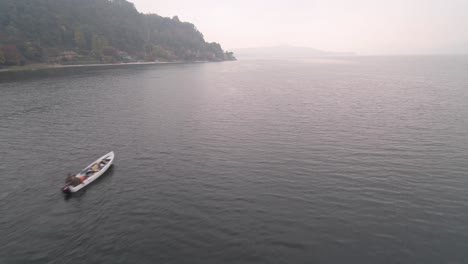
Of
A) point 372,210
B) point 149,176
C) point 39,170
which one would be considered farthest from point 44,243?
point 372,210

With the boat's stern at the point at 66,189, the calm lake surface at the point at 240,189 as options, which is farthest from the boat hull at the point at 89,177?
the calm lake surface at the point at 240,189

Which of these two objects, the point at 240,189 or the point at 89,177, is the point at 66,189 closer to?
the point at 89,177

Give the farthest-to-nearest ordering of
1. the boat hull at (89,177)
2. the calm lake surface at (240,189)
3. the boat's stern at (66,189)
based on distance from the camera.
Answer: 1. the boat hull at (89,177)
2. the boat's stern at (66,189)
3. the calm lake surface at (240,189)

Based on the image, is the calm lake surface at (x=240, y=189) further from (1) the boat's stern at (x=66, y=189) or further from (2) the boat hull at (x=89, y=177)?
(1) the boat's stern at (x=66, y=189)

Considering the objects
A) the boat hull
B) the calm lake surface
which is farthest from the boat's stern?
the calm lake surface

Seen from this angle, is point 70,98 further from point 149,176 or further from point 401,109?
point 401,109

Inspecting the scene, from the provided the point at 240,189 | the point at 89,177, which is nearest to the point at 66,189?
the point at 89,177

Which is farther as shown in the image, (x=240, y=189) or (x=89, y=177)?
(x=89, y=177)

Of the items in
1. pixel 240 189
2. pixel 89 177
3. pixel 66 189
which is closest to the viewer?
pixel 66 189
